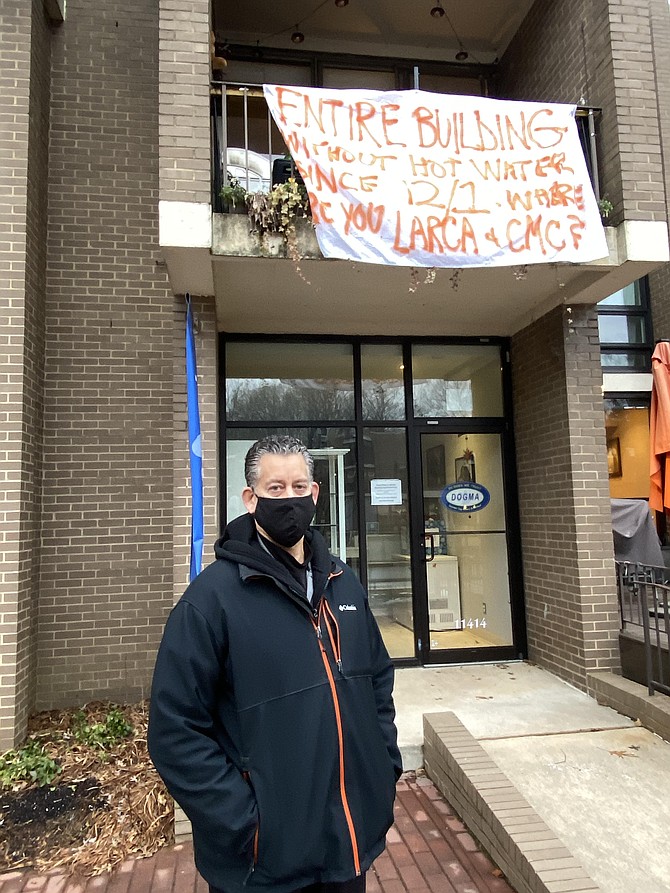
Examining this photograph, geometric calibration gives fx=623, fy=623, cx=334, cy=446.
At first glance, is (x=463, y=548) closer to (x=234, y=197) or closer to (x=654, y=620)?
(x=654, y=620)

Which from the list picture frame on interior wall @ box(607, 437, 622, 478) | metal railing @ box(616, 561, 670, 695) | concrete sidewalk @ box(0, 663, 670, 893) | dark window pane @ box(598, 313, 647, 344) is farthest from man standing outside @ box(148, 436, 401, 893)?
dark window pane @ box(598, 313, 647, 344)

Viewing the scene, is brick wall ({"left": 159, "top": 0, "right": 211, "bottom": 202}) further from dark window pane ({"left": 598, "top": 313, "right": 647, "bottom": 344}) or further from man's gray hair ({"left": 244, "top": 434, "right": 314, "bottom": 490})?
dark window pane ({"left": 598, "top": 313, "right": 647, "bottom": 344})

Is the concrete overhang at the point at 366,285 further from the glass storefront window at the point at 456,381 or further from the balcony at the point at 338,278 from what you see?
the glass storefront window at the point at 456,381

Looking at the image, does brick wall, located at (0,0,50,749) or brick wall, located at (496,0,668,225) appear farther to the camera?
brick wall, located at (496,0,668,225)

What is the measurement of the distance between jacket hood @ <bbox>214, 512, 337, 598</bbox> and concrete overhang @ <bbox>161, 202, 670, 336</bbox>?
2996 millimetres

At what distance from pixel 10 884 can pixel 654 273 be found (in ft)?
33.4

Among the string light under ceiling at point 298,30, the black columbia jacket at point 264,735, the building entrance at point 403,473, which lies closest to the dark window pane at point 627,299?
the building entrance at point 403,473

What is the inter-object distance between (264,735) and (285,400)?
4915mm

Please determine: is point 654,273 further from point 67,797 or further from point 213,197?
point 67,797

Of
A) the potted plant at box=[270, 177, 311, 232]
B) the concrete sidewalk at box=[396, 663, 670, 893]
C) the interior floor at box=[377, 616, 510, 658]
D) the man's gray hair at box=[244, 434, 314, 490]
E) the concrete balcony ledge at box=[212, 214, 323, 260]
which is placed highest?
the potted plant at box=[270, 177, 311, 232]

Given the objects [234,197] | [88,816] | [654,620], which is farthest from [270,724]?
[654,620]

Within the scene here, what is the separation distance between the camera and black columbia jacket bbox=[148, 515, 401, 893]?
1.82m

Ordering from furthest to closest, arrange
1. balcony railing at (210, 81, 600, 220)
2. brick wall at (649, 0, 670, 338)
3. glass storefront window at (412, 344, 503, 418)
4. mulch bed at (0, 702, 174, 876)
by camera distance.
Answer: brick wall at (649, 0, 670, 338) → glass storefront window at (412, 344, 503, 418) → balcony railing at (210, 81, 600, 220) → mulch bed at (0, 702, 174, 876)

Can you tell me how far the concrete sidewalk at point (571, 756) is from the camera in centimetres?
316
